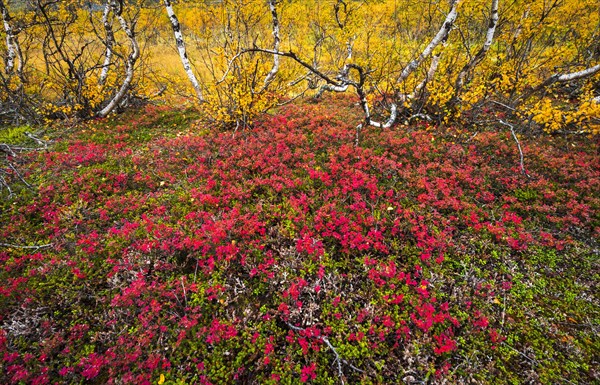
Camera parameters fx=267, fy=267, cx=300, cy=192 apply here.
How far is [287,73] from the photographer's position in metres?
11.3

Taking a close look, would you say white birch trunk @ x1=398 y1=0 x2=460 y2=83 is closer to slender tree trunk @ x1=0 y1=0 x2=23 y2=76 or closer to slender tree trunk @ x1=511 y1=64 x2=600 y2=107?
slender tree trunk @ x1=511 y1=64 x2=600 y2=107

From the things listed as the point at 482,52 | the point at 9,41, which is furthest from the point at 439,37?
the point at 9,41

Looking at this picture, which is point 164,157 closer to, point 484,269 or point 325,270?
point 325,270

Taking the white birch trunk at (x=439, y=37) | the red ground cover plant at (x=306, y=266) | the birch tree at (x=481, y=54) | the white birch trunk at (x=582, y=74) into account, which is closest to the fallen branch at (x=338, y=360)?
the red ground cover plant at (x=306, y=266)

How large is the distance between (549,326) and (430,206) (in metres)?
2.74

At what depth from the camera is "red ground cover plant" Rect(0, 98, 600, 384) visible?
3682mm

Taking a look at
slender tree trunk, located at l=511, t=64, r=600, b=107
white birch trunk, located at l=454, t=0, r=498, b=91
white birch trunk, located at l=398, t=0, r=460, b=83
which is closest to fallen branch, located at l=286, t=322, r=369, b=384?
white birch trunk, located at l=398, t=0, r=460, b=83

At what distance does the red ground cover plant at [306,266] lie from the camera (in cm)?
368

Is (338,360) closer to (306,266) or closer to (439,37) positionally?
(306,266)

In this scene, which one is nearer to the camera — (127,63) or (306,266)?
(306,266)

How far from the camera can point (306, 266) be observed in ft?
15.6

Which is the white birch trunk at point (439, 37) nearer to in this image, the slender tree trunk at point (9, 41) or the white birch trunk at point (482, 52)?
the white birch trunk at point (482, 52)

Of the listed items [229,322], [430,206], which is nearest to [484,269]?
[430,206]

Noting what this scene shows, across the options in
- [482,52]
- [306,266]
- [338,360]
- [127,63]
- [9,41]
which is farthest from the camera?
[127,63]
